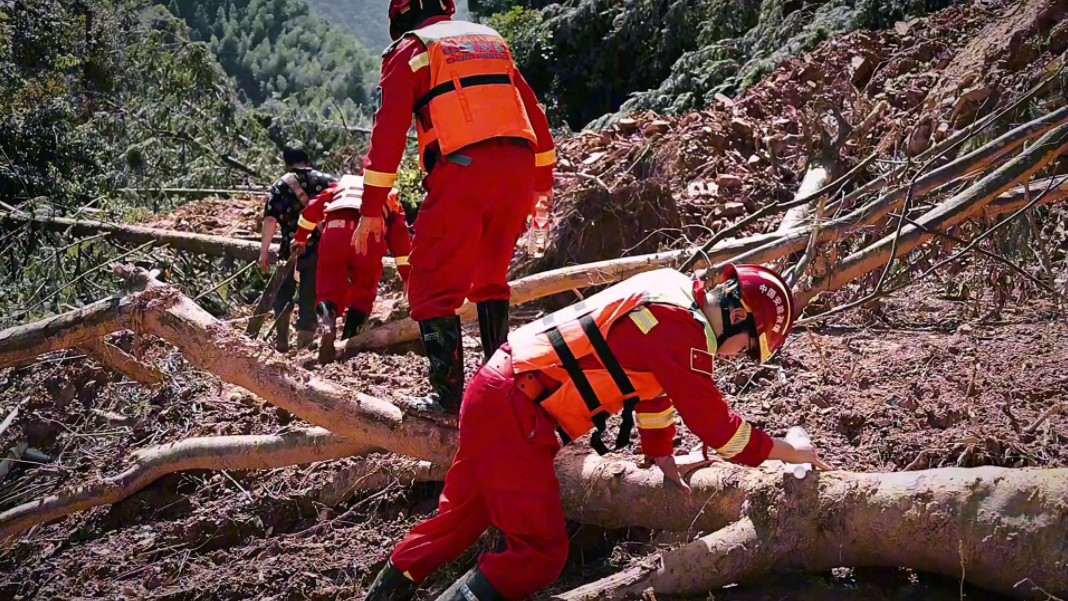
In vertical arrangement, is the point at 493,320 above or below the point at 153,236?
below

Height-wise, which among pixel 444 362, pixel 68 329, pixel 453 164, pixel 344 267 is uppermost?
pixel 453 164

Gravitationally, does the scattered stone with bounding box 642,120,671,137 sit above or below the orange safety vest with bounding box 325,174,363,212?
below

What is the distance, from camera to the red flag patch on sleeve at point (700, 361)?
3.13 meters

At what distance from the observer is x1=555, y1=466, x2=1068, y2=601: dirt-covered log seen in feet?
9.03

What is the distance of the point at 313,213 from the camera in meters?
6.85

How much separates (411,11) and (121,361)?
2539mm

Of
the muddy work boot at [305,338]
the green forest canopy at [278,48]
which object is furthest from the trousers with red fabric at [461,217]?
the green forest canopy at [278,48]

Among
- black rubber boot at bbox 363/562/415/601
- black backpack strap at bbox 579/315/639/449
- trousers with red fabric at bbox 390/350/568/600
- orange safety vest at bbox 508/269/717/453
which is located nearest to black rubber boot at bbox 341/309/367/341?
black rubber boot at bbox 363/562/415/601

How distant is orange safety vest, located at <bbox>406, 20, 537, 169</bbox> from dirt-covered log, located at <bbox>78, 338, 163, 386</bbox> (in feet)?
7.49

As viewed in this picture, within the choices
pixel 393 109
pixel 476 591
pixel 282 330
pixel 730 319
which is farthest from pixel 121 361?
pixel 730 319

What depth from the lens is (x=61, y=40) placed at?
10820 millimetres

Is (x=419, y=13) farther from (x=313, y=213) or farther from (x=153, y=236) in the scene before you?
(x=153, y=236)

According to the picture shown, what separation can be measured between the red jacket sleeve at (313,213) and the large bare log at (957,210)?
346 cm

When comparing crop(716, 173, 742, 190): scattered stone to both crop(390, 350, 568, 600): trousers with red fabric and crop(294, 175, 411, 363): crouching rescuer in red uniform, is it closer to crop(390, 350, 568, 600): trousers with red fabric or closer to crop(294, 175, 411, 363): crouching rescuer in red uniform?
crop(294, 175, 411, 363): crouching rescuer in red uniform
